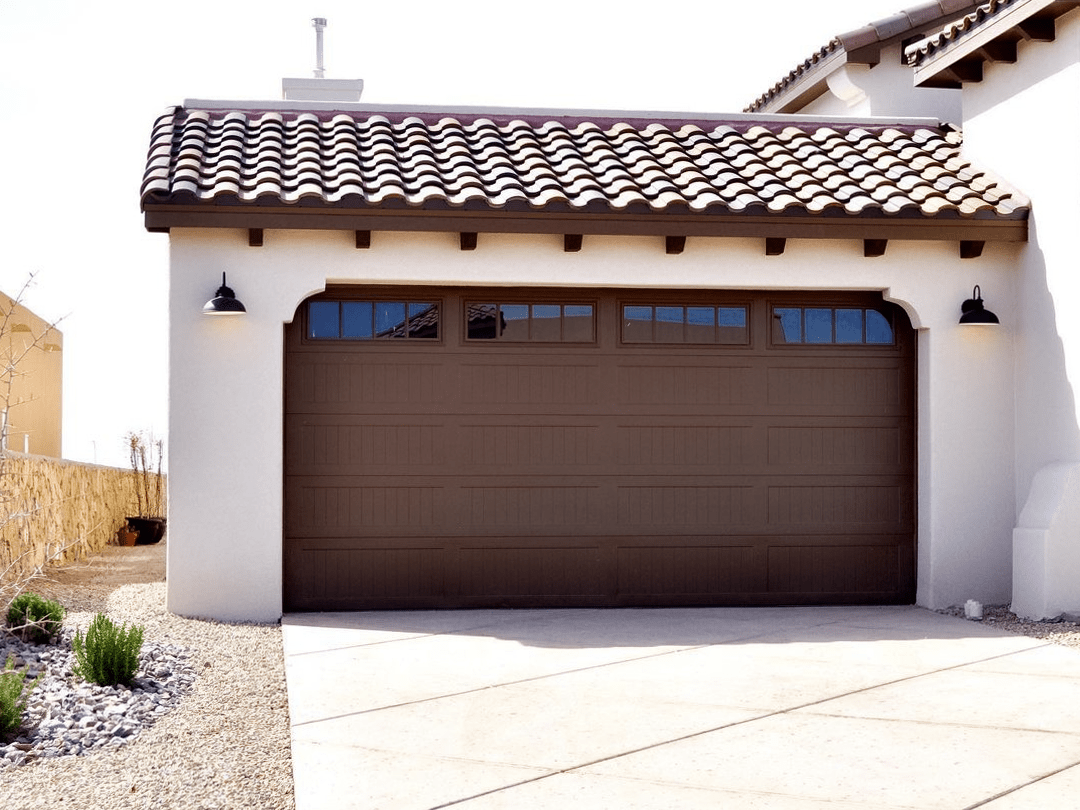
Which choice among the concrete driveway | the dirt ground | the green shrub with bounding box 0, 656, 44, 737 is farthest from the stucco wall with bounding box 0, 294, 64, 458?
the green shrub with bounding box 0, 656, 44, 737

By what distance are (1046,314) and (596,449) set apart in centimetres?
372

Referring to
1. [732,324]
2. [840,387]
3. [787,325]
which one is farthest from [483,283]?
[840,387]

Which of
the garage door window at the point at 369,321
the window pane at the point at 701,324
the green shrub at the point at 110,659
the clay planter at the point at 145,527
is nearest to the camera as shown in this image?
the green shrub at the point at 110,659

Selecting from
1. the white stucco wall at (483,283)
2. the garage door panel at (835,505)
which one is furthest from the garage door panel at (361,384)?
the garage door panel at (835,505)

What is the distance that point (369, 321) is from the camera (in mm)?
9578

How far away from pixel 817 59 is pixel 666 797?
38.0ft

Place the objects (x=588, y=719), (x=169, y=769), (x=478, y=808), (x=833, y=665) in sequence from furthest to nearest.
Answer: (x=833, y=665) → (x=588, y=719) → (x=169, y=769) → (x=478, y=808)

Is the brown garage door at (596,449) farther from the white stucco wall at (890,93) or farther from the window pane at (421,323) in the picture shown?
the white stucco wall at (890,93)

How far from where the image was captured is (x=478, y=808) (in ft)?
15.0

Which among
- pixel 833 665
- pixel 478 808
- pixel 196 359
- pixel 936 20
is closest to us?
pixel 478 808

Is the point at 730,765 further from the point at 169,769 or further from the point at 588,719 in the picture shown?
the point at 169,769

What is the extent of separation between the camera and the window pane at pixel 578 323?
977 cm

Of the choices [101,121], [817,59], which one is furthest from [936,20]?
[101,121]

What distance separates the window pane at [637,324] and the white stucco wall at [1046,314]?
10.0 ft
